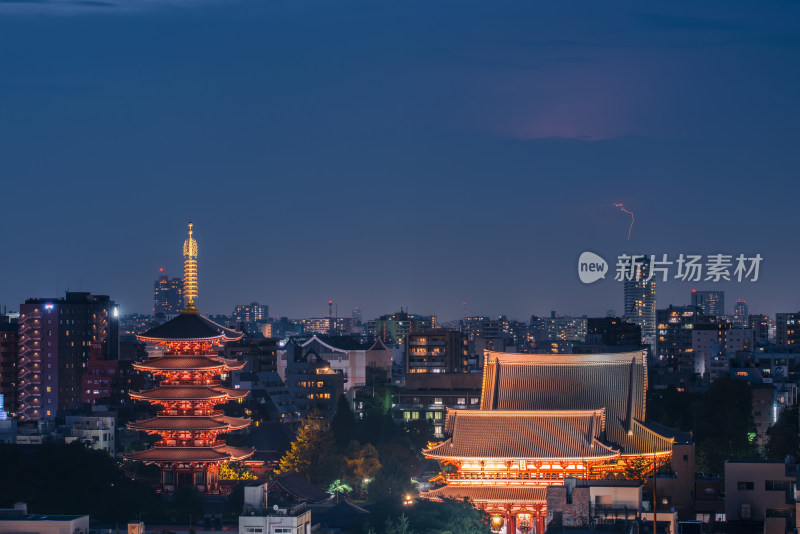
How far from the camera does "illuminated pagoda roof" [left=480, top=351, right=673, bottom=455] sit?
2031 inches

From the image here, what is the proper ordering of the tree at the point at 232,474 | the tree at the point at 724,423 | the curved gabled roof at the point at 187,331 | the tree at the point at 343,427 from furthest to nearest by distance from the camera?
1. the tree at the point at 343,427
2. the tree at the point at 232,474
3. the curved gabled roof at the point at 187,331
4. the tree at the point at 724,423

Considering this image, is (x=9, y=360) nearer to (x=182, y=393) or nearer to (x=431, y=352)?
(x=431, y=352)

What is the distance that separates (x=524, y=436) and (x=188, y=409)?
2213 centimetres

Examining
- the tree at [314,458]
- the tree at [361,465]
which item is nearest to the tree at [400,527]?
the tree at [361,465]

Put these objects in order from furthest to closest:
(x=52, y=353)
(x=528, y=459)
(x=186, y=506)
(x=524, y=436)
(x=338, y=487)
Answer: (x=52, y=353) → (x=338, y=487) → (x=186, y=506) → (x=524, y=436) → (x=528, y=459)

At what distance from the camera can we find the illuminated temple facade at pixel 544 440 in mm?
46031

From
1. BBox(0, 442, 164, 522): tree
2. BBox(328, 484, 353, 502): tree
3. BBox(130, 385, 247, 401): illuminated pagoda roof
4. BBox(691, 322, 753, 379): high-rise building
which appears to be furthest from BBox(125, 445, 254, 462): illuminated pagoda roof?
BBox(691, 322, 753, 379): high-rise building

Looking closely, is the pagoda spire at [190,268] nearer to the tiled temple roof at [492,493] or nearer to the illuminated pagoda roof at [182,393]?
the illuminated pagoda roof at [182,393]

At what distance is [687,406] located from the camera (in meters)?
82.3

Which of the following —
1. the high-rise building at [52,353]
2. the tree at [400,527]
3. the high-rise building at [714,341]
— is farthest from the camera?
the high-rise building at [714,341]

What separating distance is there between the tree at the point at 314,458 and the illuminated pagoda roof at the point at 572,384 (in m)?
13.0

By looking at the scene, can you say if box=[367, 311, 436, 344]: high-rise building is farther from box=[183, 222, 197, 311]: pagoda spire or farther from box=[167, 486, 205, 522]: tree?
box=[167, 486, 205, 522]: tree

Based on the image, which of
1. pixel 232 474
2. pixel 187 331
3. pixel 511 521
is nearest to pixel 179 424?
pixel 232 474

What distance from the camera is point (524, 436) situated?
47.9 meters
